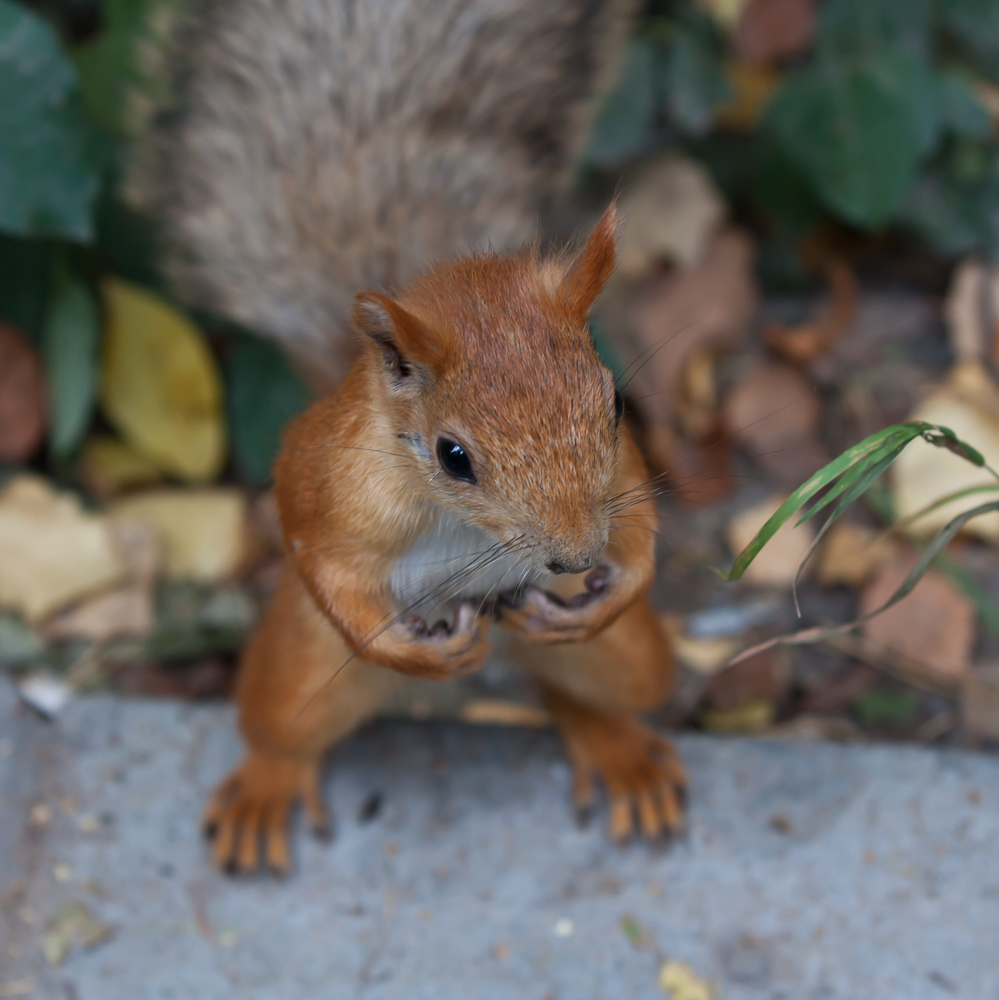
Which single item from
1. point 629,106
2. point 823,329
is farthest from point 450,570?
point 823,329

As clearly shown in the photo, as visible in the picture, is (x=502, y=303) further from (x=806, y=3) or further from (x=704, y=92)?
(x=806, y=3)

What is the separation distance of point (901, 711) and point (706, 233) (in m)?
0.94

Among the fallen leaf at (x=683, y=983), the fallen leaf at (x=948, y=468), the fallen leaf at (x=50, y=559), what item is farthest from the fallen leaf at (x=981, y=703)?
the fallen leaf at (x=50, y=559)

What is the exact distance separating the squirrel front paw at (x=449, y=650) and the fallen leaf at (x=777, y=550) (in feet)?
2.82

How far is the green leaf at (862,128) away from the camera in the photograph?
1867mm

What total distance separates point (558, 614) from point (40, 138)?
1.00 m

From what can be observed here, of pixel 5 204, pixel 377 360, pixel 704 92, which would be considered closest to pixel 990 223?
pixel 704 92

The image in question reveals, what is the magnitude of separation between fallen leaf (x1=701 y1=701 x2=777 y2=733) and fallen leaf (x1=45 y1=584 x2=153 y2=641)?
35.5 inches

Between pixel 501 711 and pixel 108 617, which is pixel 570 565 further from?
pixel 108 617

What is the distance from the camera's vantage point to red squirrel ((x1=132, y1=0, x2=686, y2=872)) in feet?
3.14

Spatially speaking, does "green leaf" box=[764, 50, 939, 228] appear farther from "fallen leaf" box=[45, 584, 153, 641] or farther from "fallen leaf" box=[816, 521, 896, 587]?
"fallen leaf" box=[45, 584, 153, 641]

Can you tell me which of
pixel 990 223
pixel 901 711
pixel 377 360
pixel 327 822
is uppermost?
pixel 377 360

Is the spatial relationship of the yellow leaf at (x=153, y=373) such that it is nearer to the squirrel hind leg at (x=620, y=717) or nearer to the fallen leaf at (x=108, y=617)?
the fallen leaf at (x=108, y=617)

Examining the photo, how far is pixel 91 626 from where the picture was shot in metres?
1.81
